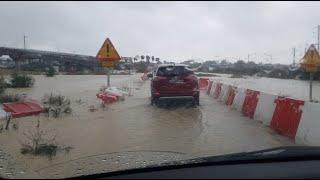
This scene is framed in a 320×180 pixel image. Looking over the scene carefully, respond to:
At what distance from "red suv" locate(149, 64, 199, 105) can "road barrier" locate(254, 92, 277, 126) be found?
495cm

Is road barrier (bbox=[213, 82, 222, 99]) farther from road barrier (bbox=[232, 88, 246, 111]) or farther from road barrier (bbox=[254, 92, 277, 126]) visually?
road barrier (bbox=[254, 92, 277, 126])

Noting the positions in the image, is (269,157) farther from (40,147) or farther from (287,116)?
(287,116)

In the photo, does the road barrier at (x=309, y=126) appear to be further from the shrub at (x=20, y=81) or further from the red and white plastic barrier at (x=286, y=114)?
the shrub at (x=20, y=81)

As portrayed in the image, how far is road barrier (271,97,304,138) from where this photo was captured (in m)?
10.5

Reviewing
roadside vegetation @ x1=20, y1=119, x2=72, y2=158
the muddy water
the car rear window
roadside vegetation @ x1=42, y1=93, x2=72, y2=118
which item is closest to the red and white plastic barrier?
the car rear window

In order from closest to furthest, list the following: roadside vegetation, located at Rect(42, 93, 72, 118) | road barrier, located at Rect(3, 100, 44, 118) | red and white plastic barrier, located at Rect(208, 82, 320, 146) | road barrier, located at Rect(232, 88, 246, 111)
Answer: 1. red and white plastic barrier, located at Rect(208, 82, 320, 146)
2. road barrier, located at Rect(3, 100, 44, 118)
3. roadside vegetation, located at Rect(42, 93, 72, 118)
4. road barrier, located at Rect(232, 88, 246, 111)

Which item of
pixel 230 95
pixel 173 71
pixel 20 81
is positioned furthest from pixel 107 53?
pixel 20 81

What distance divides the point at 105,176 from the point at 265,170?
0.87 metres

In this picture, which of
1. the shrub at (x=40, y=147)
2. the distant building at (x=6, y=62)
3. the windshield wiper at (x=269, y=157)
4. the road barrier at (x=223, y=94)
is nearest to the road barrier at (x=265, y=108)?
the shrub at (x=40, y=147)

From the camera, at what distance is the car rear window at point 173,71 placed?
62.9 ft

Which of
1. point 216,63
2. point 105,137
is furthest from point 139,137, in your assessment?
point 216,63

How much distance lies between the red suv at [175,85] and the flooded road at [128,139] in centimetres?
178

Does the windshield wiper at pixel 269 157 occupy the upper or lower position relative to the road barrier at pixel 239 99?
upper

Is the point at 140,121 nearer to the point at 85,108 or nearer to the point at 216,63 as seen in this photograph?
the point at 85,108
